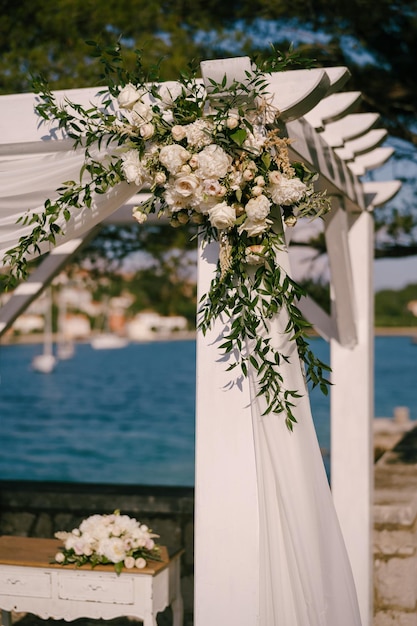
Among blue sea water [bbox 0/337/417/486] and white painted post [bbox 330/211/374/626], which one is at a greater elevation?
white painted post [bbox 330/211/374/626]

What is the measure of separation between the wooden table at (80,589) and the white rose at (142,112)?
6.64ft

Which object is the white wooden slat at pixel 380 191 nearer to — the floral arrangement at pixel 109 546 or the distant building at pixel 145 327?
the floral arrangement at pixel 109 546


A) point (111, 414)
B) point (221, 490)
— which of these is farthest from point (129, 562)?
point (111, 414)

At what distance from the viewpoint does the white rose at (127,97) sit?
8.82 feet

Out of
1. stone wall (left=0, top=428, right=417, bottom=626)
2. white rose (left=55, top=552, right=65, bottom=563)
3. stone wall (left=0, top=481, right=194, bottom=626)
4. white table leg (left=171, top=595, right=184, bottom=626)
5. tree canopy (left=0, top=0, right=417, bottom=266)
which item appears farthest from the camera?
tree canopy (left=0, top=0, right=417, bottom=266)

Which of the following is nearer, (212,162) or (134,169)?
(212,162)

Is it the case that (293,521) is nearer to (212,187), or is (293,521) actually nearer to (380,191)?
(212,187)

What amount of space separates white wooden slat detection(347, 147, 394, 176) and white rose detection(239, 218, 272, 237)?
192cm

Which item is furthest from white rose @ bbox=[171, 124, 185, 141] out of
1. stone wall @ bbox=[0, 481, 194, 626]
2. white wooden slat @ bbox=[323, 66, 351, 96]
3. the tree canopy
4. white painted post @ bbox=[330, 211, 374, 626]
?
the tree canopy

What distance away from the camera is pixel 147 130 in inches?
105

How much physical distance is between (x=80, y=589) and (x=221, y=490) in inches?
52.0

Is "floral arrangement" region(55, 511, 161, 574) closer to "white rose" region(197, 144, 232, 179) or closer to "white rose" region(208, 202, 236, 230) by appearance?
"white rose" region(208, 202, 236, 230)

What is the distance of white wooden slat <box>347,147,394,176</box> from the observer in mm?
4516

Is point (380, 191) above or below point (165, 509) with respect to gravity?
above
